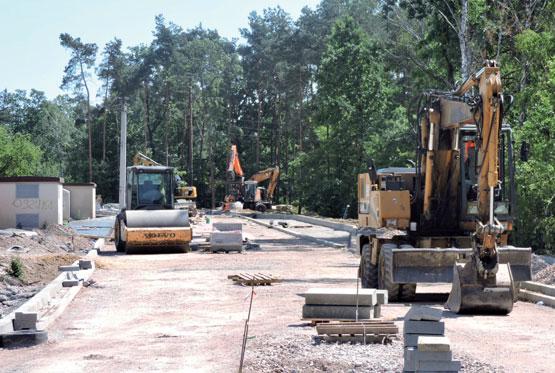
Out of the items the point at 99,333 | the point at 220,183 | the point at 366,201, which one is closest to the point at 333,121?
the point at 220,183

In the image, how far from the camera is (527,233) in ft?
90.3

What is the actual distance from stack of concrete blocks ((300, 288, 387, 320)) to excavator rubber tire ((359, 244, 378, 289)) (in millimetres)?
3859

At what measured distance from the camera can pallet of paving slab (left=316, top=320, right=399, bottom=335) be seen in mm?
11195

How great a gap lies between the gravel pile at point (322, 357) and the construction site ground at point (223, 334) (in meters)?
0.01

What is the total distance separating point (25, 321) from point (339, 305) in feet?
14.3

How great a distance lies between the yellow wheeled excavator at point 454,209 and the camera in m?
13.7

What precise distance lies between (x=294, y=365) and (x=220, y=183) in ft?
290

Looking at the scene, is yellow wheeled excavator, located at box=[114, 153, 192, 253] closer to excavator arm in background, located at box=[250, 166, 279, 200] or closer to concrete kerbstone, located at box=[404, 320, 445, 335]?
concrete kerbstone, located at box=[404, 320, 445, 335]

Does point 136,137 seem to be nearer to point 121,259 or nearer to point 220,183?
point 220,183

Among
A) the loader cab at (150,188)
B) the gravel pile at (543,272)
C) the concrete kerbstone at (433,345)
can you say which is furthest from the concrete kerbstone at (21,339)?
the loader cab at (150,188)

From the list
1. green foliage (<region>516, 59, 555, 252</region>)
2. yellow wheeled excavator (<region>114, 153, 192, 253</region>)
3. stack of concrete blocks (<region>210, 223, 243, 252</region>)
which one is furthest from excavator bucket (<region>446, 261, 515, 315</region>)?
stack of concrete blocks (<region>210, 223, 243, 252</region>)

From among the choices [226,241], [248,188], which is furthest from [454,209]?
[248,188]

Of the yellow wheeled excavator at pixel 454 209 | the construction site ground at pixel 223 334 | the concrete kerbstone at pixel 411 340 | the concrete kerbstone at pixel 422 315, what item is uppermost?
the yellow wheeled excavator at pixel 454 209

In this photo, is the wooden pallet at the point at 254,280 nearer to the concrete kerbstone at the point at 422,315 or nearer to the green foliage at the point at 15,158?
the concrete kerbstone at the point at 422,315
